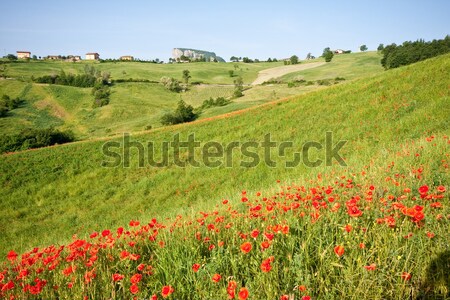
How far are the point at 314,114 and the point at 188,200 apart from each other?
1490 cm

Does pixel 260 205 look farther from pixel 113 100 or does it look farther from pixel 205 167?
pixel 113 100

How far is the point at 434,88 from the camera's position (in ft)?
66.6

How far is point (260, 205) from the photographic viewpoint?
4.84 m

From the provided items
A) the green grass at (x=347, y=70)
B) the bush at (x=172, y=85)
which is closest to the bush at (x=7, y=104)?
the bush at (x=172, y=85)

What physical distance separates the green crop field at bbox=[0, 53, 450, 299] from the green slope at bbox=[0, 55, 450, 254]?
0.13m

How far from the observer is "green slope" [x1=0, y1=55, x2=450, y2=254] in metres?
15.9

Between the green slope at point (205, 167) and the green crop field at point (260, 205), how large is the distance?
0.41 feet

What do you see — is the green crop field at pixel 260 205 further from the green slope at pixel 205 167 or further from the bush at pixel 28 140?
the bush at pixel 28 140

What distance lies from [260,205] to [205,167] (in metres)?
15.9

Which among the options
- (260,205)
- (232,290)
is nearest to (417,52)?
(260,205)

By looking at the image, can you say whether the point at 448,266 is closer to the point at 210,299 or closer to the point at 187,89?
the point at 210,299

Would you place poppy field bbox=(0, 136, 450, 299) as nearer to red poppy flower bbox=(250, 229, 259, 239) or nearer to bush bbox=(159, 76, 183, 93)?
red poppy flower bbox=(250, 229, 259, 239)

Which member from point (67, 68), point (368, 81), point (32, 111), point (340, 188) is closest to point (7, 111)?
point (32, 111)

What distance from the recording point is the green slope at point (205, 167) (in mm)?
15945
